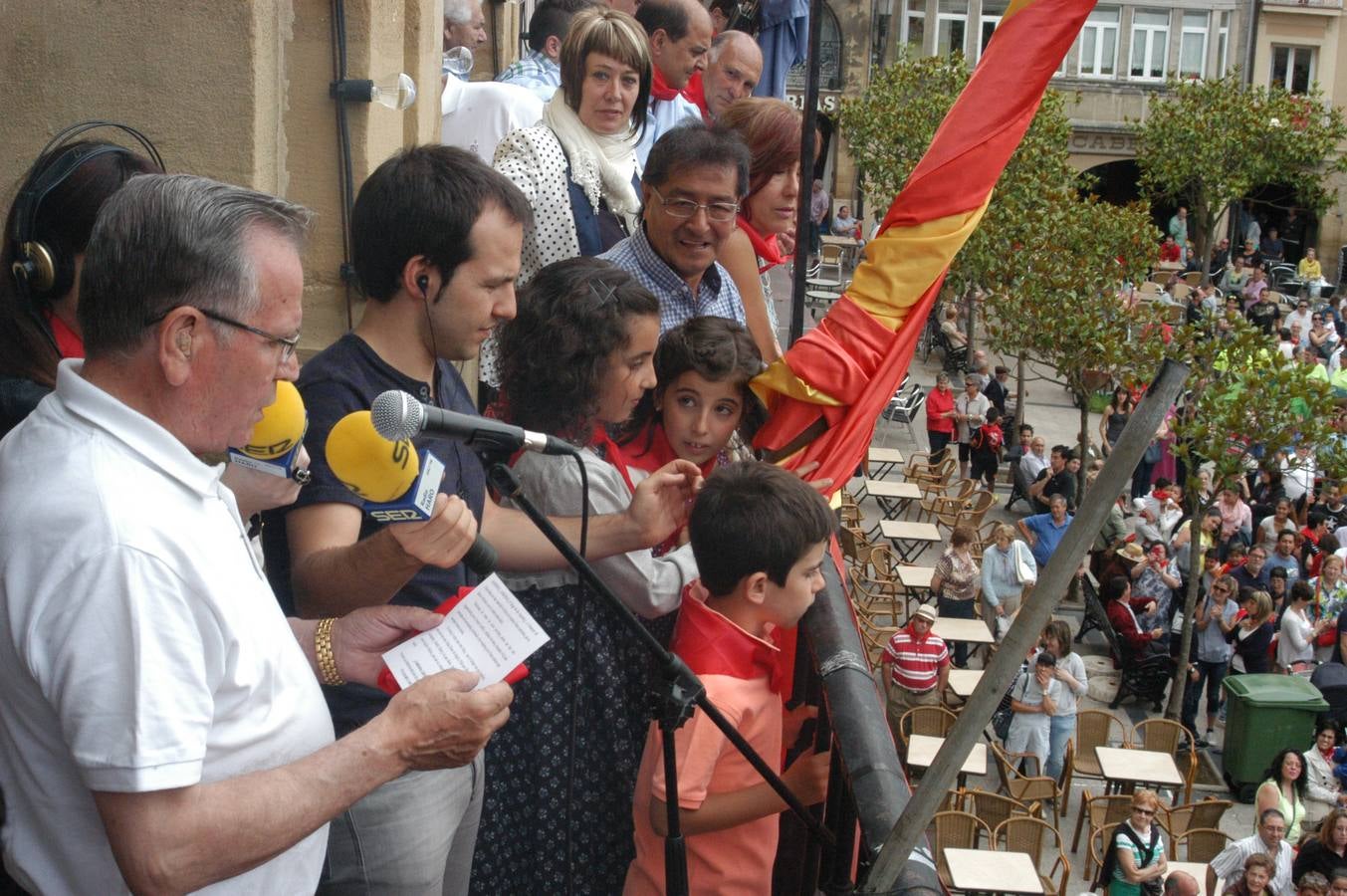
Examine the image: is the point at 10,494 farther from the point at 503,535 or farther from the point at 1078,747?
the point at 1078,747

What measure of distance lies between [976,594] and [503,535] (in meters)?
11.8

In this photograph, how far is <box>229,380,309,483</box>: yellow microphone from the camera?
7.07 ft

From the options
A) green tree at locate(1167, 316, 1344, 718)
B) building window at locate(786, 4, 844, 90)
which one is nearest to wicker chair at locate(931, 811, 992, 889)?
green tree at locate(1167, 316, 1344, 718)

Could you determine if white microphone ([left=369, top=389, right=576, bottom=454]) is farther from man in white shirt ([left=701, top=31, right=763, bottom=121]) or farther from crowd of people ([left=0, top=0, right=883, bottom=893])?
man in white shirt ([left=701, top=31, right=763, bottom=121])

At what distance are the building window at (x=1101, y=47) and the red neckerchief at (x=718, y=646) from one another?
3480cm

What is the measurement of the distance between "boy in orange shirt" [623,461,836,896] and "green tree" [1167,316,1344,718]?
1151 centimetres

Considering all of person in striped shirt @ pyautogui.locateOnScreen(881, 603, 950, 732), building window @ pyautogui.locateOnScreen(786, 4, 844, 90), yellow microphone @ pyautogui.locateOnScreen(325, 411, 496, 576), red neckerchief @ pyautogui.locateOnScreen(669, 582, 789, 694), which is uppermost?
building window @ pyautogui.locateOnScreen(786, 4, 844, 90)

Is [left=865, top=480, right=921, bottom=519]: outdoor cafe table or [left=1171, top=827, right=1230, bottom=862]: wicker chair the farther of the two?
[left=865, top=480, right=921, bottom=519]: outdoor cafe table

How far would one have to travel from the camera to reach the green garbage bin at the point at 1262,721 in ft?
40.5

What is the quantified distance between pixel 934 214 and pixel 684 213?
24.3 inches

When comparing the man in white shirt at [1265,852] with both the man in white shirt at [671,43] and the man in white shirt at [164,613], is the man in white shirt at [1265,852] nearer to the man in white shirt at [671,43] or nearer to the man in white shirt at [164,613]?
the man in white shirt at [671,43]

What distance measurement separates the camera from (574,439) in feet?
10.0

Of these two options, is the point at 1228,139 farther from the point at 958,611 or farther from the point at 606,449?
the point at 606,449

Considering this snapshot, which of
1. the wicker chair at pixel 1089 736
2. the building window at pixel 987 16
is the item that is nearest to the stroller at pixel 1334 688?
the wicker chair at pixel 1089 736
